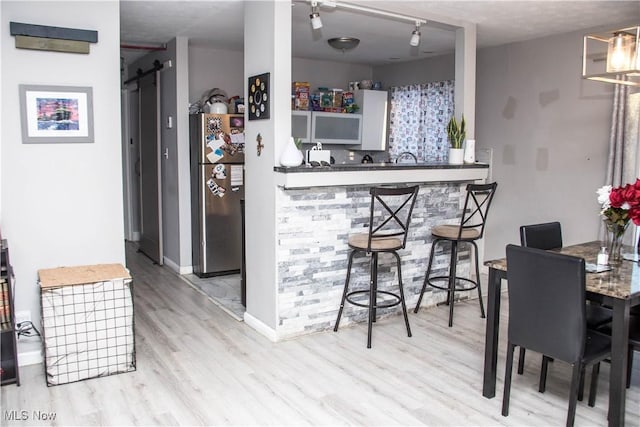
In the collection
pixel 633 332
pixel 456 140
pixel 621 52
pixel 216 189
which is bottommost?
pixel 633 332

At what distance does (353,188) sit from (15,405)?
248cm

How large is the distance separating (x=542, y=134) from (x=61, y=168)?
164 inches

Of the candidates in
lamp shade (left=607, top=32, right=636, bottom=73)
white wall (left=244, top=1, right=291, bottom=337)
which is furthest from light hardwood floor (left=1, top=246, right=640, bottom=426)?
lamp shade (left=607, top=32, right=636, bottom=73)

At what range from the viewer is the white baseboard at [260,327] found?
12.3ft

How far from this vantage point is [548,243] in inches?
134

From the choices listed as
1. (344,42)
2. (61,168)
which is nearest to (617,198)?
(344,42)

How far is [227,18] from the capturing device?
442 cm

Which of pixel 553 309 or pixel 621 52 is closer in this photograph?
pixel 553 309

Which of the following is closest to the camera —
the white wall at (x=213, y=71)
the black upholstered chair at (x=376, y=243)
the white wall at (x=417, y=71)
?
the black upholstered chair at (x=376, y=243)

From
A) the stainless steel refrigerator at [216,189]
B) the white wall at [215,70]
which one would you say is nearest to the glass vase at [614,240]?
the stainless steel refrigerator at [216,189]

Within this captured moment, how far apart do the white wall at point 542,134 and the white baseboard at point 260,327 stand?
9.38ft

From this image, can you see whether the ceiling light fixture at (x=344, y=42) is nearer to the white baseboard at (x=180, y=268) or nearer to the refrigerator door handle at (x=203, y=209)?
the refrigerator door handle at (x=203, y=209)

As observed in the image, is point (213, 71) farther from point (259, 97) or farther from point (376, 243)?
point (376, 243)

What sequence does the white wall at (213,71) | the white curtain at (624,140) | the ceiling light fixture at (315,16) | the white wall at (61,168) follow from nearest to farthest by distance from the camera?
1. the white wall at (61,168)
2. the ceiling light fixture at (315,16)
3. the white curtain at (624,140)
4. the white wall at (213,71)
